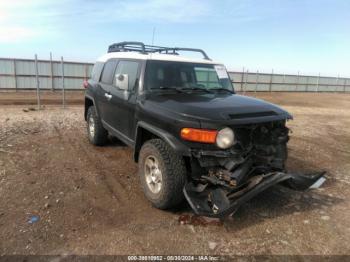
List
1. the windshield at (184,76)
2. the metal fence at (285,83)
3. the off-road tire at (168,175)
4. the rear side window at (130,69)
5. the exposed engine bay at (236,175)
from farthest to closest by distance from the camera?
the metal fence at (285,83) → the rear side window at (130,69) → the windshield at (184,76) → the off-road tire at (168,175) → the exposed engine bay at (236,175)

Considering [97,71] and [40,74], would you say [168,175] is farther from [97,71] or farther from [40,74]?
[40,74]

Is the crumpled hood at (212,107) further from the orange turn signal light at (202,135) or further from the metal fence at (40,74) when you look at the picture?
the metal fence at (40,74)

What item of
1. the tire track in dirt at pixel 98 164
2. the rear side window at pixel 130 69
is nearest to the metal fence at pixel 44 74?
the tire track in dirt at pixel 98 164

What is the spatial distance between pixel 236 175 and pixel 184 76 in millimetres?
2001

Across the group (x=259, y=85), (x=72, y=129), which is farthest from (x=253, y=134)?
(x=259, y=85)

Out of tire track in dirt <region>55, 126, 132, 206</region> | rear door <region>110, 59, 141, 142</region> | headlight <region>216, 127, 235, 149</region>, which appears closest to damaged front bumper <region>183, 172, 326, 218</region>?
headlight <region>216, 127, 235, 149</region>

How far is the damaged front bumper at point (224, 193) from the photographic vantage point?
3.29 metres

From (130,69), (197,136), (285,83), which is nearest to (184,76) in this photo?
(130,69)

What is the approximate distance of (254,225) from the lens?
3707mm

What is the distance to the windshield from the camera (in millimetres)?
4551

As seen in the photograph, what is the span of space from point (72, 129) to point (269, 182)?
242 inches

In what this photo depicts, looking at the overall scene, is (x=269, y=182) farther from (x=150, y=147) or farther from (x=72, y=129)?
(x=72, y=129)

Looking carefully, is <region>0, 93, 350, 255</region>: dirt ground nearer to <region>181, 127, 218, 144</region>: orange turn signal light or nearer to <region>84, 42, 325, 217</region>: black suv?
<region>84, 42, 325, 217</region>: black suv

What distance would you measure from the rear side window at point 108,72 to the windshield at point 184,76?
4.35 ft
